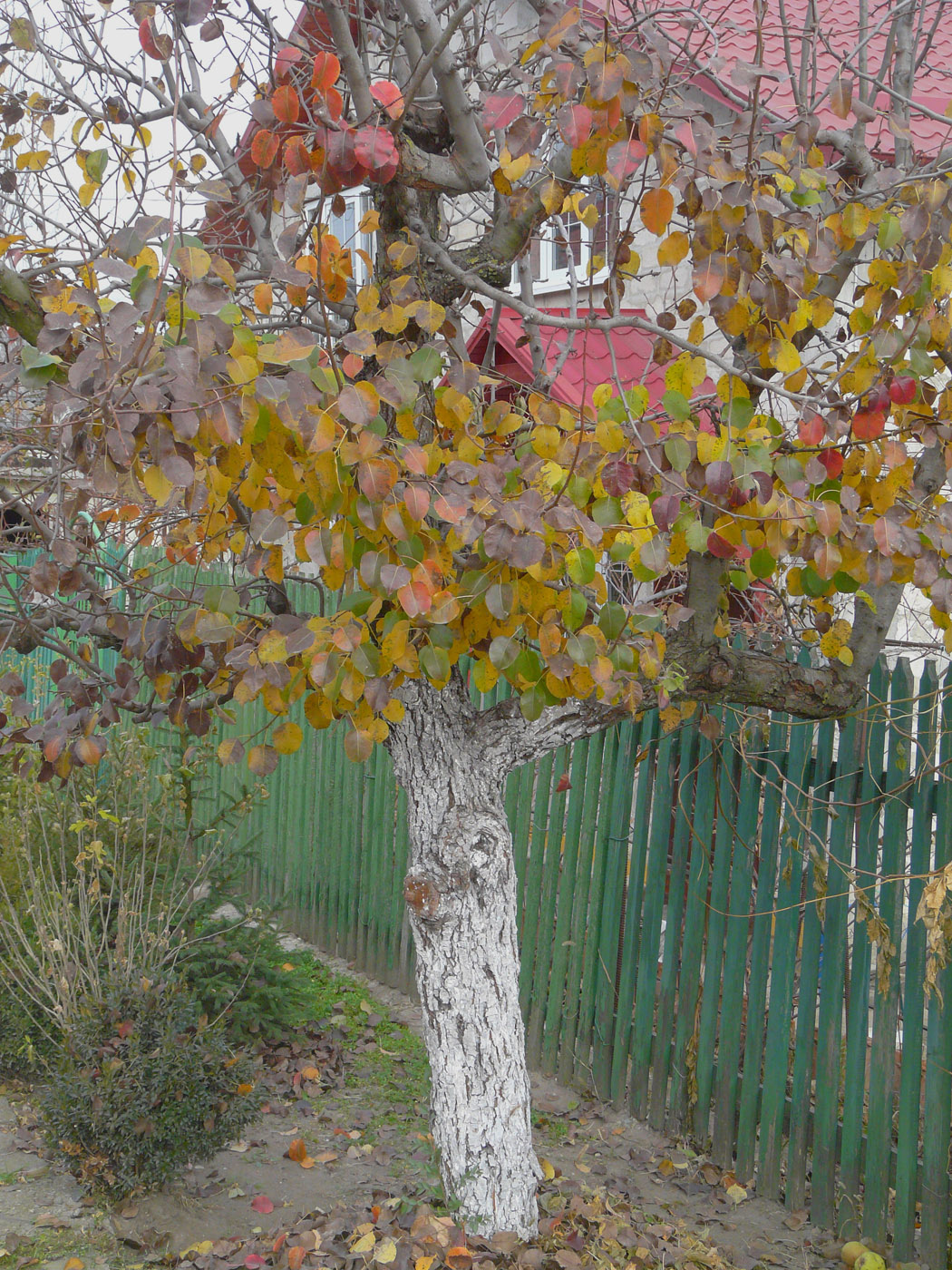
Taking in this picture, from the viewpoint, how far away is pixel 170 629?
2932 mm

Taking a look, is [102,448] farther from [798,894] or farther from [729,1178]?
[729,1178]

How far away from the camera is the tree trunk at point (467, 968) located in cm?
315

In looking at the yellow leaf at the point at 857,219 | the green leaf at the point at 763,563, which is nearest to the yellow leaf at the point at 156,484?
the green leaf at the point at 763,563

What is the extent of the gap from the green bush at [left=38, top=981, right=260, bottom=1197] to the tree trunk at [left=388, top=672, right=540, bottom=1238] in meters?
0.79

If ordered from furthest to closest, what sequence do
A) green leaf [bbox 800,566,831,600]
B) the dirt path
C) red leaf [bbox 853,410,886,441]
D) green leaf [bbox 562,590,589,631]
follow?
1. the dirt path
2. green leaf [bbox 800,566,831,600]
3. red leaf [bbox 853,410,886,441]
4. green leaf [bbox 562,590,589,631]

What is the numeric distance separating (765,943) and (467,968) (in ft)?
4.20

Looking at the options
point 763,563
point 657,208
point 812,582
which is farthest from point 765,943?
point 657,208

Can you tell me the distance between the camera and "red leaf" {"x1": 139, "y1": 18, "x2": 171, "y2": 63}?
2.43 metres

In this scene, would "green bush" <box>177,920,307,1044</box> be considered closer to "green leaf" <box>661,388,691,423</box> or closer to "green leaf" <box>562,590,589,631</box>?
"green leaf" <box>562,590,589,631</box>

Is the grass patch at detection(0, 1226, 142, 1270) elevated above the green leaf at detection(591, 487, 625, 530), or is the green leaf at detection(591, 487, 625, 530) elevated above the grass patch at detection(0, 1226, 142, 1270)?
the green leaf at detection(591, 487, 625, 530)

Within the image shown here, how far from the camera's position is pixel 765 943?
12.5 ft

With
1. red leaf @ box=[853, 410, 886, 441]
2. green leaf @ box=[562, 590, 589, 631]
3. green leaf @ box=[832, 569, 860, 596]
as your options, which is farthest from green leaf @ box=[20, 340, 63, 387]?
green leaf @ box=[832, 569, 860, 596]

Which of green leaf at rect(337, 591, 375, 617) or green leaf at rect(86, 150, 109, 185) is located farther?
green leaf at rect(337, 591, 375, 617)

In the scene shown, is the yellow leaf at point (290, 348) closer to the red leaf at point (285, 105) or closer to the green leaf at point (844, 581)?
the red leaf at point (285, 105)
